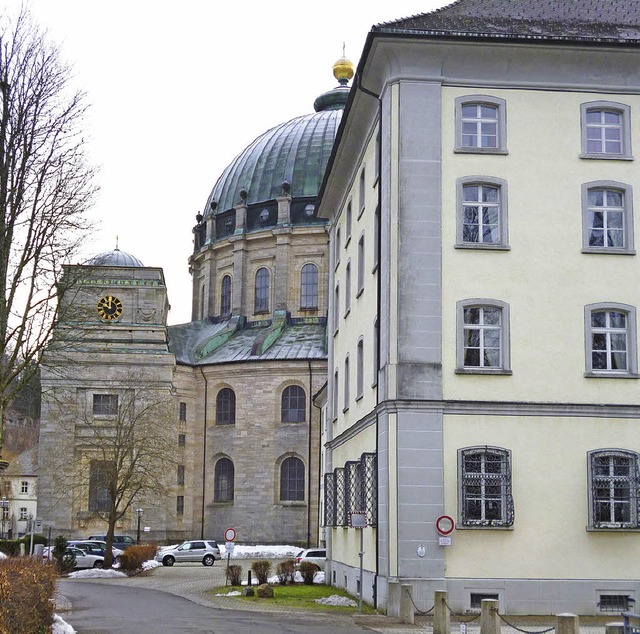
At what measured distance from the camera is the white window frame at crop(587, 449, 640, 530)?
25453 millimetres

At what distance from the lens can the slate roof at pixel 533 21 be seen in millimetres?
26766

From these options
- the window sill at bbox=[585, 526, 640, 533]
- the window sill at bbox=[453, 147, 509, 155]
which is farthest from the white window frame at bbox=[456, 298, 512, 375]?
the window sill at bbox=[585, 526, 640, 533]

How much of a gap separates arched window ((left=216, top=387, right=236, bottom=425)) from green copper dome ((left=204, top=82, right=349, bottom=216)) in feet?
47.3

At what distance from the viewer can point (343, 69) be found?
3568 inches

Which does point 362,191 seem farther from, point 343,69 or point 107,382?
point 343,69

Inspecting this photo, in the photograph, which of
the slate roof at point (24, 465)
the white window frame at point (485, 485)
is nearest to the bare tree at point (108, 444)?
the white window frame at point (485, 485)

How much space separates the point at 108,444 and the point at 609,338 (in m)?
35.5

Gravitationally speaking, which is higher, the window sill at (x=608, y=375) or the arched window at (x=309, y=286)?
the arched window at (x=309, y=286)

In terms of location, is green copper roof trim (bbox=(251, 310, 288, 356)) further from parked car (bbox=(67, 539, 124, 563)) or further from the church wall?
parked car (bbox=(67, 539, 124, 563))

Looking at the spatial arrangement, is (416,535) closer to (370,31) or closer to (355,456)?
(355,456)

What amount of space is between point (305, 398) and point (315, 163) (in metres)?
17.5

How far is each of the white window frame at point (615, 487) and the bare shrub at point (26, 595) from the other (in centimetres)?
1262

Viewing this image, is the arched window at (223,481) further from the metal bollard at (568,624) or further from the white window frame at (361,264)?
the metal bollard at (568,624)

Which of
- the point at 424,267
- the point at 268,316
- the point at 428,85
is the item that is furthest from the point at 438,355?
the point at 268,316
